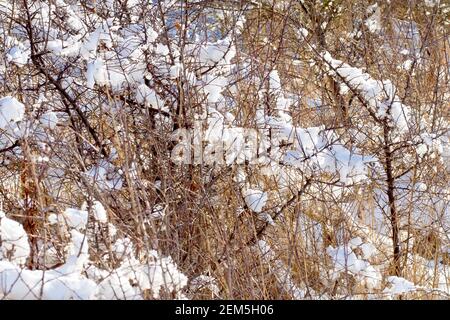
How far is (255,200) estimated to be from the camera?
3305 mm

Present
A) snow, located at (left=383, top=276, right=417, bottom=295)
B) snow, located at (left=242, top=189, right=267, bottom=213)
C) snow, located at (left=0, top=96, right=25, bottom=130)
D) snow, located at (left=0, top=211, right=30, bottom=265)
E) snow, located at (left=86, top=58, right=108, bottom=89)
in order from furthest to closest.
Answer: snow, located at (left=242, top=189, right=267, bottom=213)
snow, located at (left=86, top=58, right=108, bottom=89)
snow, located at (left=0, top=96, right=25, bottom=130)
snow, located at (left=383, top=276, right=417, bottom=295)
snow, located at (left=0, top=211, right=30, bottom=265)

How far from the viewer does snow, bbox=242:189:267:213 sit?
328 cm

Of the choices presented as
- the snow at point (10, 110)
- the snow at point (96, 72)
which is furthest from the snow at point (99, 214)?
the snow at point (96, 72)

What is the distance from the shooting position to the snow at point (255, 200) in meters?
3.28

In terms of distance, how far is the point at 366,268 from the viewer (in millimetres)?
2986

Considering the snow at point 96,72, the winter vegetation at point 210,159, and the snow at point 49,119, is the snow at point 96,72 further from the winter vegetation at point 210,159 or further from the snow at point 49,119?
the snow at point 49,119

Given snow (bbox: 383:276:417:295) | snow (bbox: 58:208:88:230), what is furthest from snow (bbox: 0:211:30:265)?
snow (bbox: 383:276:417:295)

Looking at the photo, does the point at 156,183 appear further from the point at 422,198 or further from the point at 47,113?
the point at 422,198


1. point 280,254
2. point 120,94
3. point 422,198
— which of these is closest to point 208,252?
point 280,254

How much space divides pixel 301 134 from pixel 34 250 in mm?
1361

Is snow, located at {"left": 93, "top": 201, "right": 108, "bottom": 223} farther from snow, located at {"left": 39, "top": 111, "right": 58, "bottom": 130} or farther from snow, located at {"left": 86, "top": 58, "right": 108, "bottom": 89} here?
snow, located at {"left": 39, "top": 111, "right": 58, "bottom": 130}

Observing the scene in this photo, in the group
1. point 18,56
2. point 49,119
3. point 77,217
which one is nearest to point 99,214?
point 77,217

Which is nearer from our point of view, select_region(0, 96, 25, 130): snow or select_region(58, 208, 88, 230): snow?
select_region(58, 208, 88, 230): snow

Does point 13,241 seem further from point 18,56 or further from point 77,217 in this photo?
point 18,56
